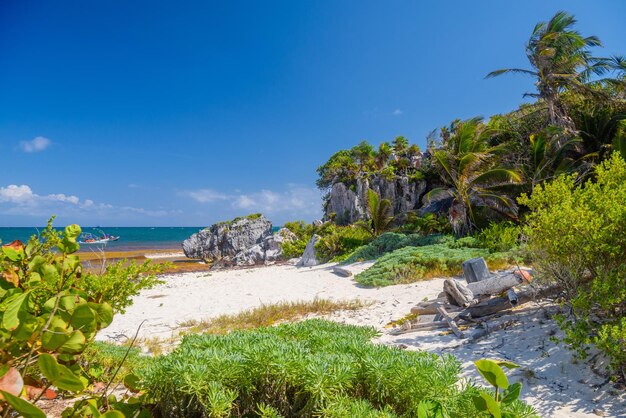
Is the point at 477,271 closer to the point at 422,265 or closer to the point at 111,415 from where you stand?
the point at 422,265

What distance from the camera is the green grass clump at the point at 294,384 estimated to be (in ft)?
5.81

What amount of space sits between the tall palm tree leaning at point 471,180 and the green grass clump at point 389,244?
131 cm

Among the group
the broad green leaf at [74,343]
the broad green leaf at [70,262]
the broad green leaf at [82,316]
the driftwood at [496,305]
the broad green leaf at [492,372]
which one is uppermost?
the broad green leaf at [70,262]

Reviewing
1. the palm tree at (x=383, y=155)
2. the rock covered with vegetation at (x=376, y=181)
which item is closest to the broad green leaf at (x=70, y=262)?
the rock covered with vegetation at (x=376, y=181)

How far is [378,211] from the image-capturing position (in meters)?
18.9

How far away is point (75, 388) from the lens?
2.75ft

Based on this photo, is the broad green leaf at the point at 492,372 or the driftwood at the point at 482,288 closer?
the broad green leaf at the point at 492,372

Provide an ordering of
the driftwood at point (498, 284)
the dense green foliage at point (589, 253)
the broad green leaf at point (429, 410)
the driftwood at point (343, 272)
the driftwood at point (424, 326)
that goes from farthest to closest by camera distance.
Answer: the driftwood at point (343, 272) → the driftwood at point (498, 284) → the driftwood at point (424, 326) → the dense green foliage at point (589, 253) → the broad green leaf at point (429, 410)

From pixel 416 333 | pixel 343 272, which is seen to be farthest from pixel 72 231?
pixel 343 272

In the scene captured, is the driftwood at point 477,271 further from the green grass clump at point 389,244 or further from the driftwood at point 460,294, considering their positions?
the green grass clump at point 389,244

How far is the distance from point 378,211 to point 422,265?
27.3 ft

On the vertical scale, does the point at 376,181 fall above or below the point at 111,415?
above

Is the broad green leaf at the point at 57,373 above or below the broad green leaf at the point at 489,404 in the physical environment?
above

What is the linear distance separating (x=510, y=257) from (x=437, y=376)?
31.2 feet
